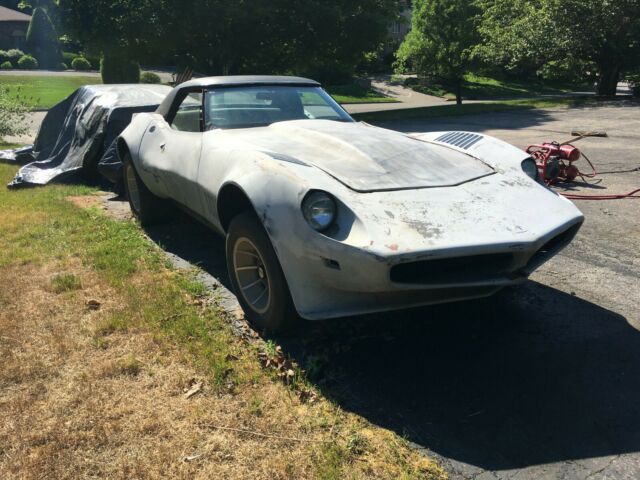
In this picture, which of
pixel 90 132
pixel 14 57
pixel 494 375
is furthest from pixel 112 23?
pixel 14 57

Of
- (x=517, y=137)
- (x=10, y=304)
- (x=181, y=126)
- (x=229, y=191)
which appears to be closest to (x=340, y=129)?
(x=229, y=191)

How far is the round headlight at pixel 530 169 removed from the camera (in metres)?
3.74

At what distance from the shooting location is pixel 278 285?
307 centimetres

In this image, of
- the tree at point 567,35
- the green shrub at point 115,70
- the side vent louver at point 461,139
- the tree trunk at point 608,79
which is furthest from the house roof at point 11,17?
the side vent louver at point 461,139

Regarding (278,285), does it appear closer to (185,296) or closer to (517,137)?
(185,296)

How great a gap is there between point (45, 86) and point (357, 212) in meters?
32.7

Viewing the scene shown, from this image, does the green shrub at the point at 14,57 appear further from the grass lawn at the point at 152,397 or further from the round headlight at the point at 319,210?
the round headlight at the point at 319,210

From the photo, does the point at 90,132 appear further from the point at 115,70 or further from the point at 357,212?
the point at 115,70

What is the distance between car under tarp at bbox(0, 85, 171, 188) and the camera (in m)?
7.59

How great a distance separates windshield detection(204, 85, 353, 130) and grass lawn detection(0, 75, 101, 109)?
64.0ft

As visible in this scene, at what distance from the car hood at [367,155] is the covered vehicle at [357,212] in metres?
0.01

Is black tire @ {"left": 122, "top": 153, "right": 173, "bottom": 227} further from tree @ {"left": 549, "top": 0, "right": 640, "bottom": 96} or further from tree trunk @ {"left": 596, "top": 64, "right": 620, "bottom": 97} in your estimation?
tree trunk @ {"left": 596, "top": 64, "right": 620, "bottom": 97}

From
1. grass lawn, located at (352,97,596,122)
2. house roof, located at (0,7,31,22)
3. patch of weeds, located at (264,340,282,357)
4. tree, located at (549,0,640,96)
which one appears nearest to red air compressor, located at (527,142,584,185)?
patch of weeds, located at (264,340,282,357)

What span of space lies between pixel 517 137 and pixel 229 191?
10528mm
